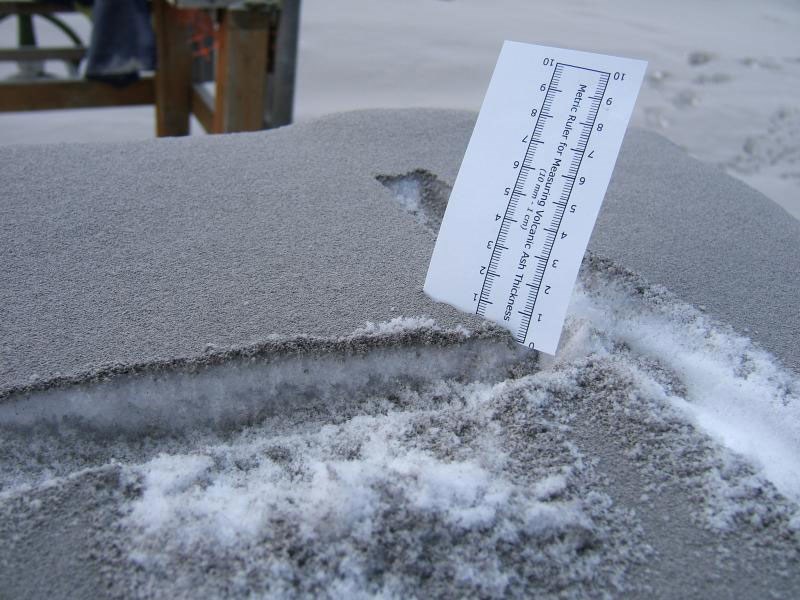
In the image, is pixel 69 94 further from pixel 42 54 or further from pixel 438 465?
pixel 438 465

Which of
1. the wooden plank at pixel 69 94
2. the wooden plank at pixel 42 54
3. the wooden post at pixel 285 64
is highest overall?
the wooden post at pixel 285 64

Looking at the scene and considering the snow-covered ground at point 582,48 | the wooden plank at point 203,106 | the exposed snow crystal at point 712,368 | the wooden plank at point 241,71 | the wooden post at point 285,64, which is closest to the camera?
the exposed snow crystal at point 712,368

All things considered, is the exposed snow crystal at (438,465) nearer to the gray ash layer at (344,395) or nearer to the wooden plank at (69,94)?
the gray ash layer at (344,395)

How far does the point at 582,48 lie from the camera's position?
4.04 m

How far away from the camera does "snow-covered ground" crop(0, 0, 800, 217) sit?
355 cm

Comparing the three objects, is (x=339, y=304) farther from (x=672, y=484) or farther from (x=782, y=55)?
(x=782, y=55)

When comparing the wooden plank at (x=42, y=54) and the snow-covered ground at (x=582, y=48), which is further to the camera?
the snow-covered ground at (x=582, y=48)

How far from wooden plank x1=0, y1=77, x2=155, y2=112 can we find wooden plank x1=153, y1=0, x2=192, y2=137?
0.10m

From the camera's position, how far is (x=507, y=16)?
475cm

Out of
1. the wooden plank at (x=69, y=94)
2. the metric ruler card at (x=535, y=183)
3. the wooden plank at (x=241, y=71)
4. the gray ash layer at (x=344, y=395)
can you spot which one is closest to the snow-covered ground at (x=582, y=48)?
the wooden plank at (x=69, y=94)

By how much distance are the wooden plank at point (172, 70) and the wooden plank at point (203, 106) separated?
4 cm

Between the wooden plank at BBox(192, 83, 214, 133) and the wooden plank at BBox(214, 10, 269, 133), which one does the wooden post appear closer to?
the wooden plank at BBox(214, 10, 269, 133)

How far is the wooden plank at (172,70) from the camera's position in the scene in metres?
2.63

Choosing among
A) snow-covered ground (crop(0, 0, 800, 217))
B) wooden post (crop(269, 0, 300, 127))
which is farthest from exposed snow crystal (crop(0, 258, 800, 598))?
snow-covered ground (crop(0, 0, 800, 217))
